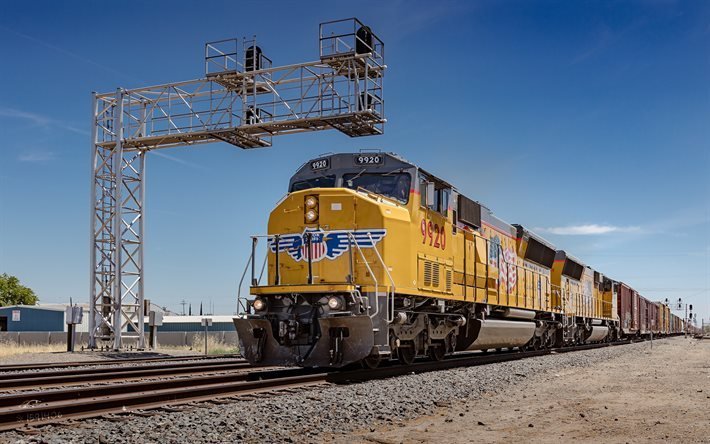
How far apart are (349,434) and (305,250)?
5942 millimetres

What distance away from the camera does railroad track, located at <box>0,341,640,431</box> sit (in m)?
7.54

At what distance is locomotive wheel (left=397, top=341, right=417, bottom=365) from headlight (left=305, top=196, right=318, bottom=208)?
3.35 m

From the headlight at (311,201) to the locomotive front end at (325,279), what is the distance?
18 mm

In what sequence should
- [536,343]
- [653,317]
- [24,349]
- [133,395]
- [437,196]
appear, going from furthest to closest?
[653,317] → [24,349] → [536,343] → [437,196] → [133,395]

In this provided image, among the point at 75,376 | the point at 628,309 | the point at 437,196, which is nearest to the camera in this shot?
the point at 75,376

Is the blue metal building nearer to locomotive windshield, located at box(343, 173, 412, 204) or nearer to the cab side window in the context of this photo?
the cab side window

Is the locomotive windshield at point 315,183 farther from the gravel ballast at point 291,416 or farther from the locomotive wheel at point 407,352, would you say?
the gravel ballast at point 291,416

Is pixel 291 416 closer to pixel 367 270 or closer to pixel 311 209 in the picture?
pixel 367 270

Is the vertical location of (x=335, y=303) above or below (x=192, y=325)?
above

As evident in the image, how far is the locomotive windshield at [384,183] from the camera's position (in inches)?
535

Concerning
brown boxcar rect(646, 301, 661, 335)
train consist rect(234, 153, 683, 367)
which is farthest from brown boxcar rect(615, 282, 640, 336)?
train consist rect(234, 153, 683, 367)

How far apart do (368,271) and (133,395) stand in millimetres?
4890

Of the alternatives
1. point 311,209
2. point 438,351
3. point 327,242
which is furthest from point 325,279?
point 438,351

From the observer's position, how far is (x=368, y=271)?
12.6m
